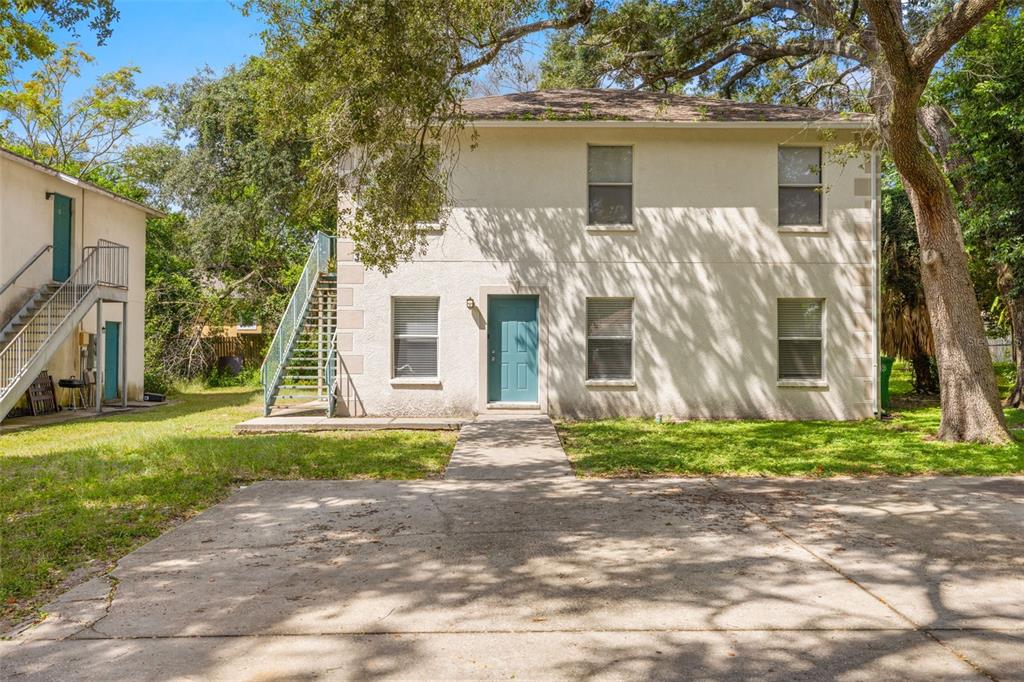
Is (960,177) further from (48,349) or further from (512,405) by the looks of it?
(48,349)

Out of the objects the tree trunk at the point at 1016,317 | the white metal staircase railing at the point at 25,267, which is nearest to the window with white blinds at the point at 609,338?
the tree trunk at the point at 1016,317

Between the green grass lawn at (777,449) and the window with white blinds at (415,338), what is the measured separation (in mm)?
2974

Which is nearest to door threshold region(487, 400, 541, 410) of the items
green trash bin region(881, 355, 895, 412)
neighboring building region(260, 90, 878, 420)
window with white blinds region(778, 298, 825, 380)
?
neighboring building region(260, 90, 878, 420)

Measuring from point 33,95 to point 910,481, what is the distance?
31.3 m

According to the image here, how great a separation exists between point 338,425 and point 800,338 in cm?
898

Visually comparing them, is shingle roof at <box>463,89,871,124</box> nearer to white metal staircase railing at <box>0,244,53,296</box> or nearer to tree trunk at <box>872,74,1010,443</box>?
tree trunk at <box>872,74,1010,443</box>

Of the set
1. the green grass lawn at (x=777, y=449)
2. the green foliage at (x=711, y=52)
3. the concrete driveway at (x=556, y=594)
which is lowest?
the concrete driveway at (x=556, y=594)

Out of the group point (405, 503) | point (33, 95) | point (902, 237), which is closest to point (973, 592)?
point (405, 503)

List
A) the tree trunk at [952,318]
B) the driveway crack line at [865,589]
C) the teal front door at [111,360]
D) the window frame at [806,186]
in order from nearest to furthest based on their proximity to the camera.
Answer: the driveway crack line at [865,589], the tree trunk at [952,318], the window frame at [806,186], the teal front door at [111,360]

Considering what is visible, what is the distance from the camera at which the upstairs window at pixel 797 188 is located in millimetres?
14195

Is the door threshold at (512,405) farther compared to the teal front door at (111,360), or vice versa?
the teal front door at (111,360)

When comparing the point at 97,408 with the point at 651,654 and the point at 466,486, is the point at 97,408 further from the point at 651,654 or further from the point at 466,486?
the point at 651,654

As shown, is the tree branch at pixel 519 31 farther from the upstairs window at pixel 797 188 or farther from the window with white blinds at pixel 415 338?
the upstairs window at pixel 797 188

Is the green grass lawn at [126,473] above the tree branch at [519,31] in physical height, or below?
below
